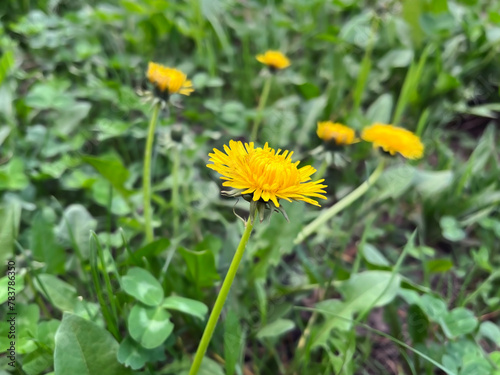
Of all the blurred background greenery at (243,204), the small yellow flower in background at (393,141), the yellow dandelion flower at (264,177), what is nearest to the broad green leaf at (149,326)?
the blurred background greenery at (243,204)

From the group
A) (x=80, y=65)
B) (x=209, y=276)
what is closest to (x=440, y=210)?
(x=209, y=276)

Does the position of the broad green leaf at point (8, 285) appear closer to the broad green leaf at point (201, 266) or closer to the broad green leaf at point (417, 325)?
the broad green leaf at point (201, 266)

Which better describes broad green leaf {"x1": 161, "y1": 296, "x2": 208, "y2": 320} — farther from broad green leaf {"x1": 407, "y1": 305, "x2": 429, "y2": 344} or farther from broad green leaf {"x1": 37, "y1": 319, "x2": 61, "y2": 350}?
broad green leaf {"x1": 407, "y1": 305, "x2": 429, "y2": 344}

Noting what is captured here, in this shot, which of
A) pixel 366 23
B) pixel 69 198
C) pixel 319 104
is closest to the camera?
pixel 69 198

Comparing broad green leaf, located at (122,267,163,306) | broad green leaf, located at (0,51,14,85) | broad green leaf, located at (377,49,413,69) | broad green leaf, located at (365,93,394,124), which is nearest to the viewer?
broad green leaf, located at (122,267,163,306)

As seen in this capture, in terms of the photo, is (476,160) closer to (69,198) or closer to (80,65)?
(69,198)

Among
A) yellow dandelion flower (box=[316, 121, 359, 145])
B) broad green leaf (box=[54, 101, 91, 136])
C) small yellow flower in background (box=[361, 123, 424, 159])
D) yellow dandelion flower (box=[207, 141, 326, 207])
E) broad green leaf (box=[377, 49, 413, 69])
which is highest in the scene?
yellow dandelion flower (box=[207, 141, 326, 207])

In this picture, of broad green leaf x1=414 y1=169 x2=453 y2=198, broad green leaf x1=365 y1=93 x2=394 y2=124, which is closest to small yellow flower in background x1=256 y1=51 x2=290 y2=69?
broad green leaf x1=365 y1=93 x2=394 y2=124
